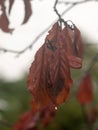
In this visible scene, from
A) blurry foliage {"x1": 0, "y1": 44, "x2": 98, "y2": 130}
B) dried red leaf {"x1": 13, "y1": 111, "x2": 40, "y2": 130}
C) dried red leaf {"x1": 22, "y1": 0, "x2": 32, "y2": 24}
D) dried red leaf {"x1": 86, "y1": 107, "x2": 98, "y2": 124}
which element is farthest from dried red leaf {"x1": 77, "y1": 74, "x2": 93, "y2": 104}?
blurry foliage {"x1": 0, "y1": 44, "x2": 98, "y2": 130}

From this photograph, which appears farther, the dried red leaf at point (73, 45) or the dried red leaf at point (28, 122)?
the dried red leaf at point (28, 122)

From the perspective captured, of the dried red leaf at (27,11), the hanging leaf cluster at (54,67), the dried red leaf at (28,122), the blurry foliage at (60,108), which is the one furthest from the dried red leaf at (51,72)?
the blurry foliage at (60,108)

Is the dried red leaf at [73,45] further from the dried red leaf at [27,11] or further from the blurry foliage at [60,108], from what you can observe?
the blurry foliage at [60,108]

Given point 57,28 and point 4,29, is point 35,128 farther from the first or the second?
point 57,28

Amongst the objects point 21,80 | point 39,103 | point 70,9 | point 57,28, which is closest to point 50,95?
point 39,103

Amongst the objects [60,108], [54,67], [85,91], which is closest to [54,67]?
[54,67]

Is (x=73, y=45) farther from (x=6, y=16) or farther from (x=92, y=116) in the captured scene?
(x=92, y=116)

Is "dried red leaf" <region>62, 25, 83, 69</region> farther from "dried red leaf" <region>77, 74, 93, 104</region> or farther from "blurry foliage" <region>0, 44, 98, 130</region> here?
"blurry foliage" <region>0, 44, 98, 130</region>
